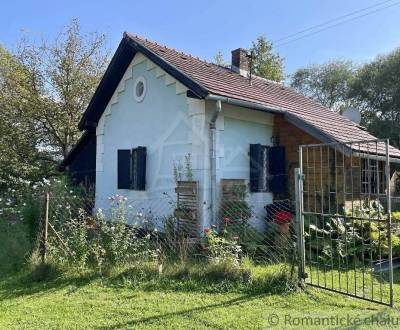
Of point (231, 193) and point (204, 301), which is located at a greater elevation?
point (231, 193)

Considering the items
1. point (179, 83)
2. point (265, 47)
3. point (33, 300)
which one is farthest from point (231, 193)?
point (265, 47)

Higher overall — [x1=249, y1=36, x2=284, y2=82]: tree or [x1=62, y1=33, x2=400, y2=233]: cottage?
[x1=249, y1=36, x2=284, y2=82]: tree

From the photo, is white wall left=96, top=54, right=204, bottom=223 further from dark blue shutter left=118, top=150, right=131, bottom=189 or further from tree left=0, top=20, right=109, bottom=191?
tree left=0, top=20, right=109, bottom=191

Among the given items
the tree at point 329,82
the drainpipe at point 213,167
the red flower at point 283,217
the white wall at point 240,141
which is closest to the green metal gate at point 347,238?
the red flower at point 283,217

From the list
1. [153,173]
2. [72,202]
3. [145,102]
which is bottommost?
[72,202]

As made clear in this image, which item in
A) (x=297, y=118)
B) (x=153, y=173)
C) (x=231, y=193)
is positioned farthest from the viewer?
(x=153, y=173)

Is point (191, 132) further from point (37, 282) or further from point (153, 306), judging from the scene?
point (153, 306)

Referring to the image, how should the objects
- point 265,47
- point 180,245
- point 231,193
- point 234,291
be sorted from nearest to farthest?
point 234,291 < point 180,245 < point 231,193 < point 265,47

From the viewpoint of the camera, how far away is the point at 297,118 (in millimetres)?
9109

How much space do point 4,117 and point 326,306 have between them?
1577 cm

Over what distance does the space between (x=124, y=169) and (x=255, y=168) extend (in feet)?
11.7

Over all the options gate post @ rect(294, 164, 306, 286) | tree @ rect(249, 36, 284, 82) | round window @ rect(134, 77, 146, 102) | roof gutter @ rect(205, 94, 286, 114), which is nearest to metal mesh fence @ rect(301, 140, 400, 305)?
gate post @ rect(294, 164, 306, 286)

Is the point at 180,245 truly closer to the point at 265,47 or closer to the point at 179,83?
the point at 179,83

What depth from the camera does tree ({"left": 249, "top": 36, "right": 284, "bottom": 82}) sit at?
27723 millimetres
